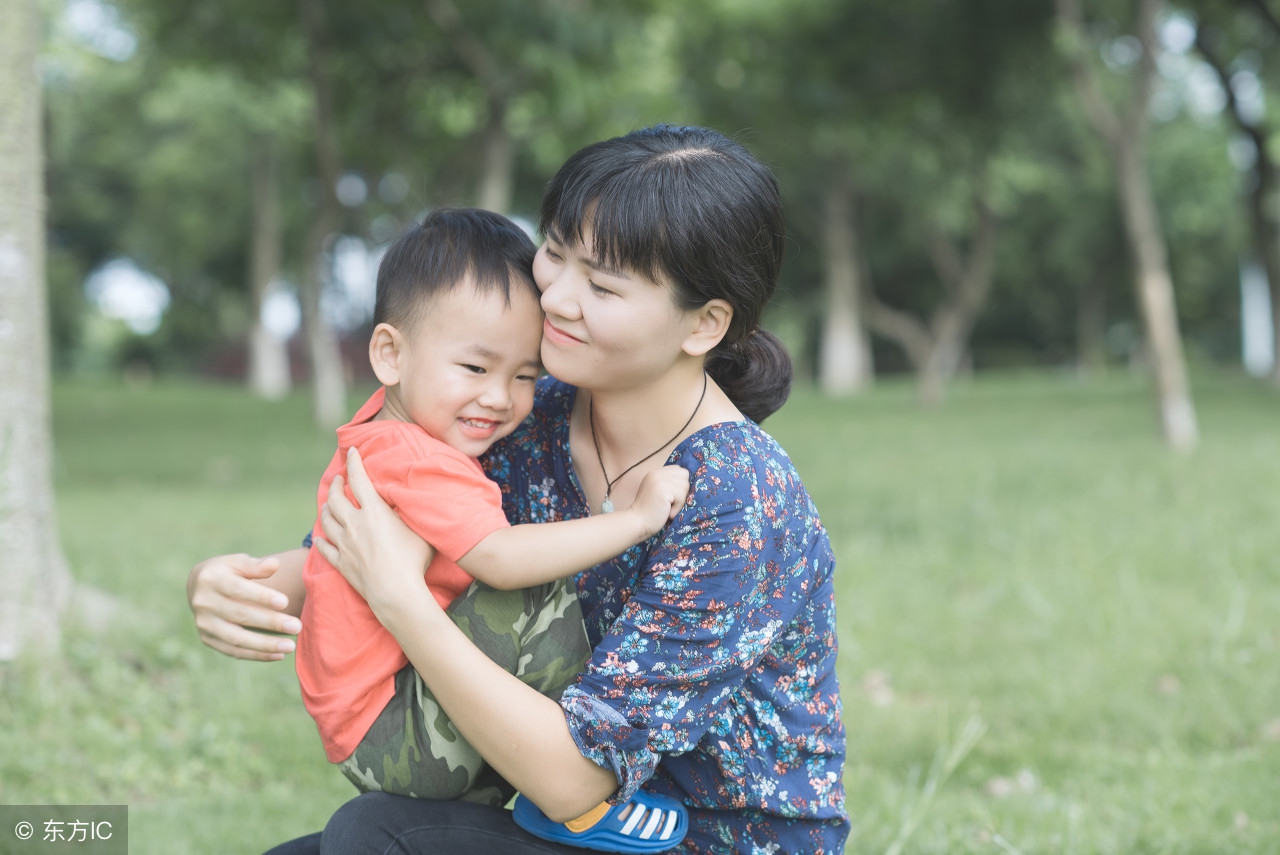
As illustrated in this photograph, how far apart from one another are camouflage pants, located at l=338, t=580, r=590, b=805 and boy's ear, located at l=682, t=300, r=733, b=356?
0.44 meters

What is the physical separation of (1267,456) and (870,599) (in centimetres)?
492

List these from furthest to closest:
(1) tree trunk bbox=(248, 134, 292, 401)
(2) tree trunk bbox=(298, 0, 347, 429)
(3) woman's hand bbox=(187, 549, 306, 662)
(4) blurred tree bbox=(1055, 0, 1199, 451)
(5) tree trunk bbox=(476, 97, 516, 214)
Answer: (1) tree trunk bbox=(248, 134, 292, 401) < (5) tree trunk bbox=(476, 97, 516, 214) < (2) tree trunk bbox=(298, 0, 347, 429) < (4) blurred tree bbox=(1055, 0, 1199, 451) < (3) woman's hand bbox=(187, 549, 306, 662)

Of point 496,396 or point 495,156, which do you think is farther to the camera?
point 495,156

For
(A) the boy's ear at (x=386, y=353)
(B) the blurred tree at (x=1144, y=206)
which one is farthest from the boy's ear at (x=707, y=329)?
(B) the blurred tree at (x=1144, y=206)

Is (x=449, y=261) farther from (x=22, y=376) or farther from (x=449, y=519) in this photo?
(x=22, y=376)

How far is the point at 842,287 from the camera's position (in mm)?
27500

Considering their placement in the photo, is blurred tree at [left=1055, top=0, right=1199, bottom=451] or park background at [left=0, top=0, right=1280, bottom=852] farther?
blurred tree at [left=1055, top=0, right=1199, bottom=451]

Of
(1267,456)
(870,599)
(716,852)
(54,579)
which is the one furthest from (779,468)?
(1267,456)

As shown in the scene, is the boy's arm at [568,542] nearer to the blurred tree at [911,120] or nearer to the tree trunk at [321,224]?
the tree trunk at [321,224]

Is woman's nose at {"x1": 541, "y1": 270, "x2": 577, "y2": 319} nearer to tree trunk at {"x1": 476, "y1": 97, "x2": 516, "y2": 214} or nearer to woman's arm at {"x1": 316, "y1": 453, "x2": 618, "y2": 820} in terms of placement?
woman's arm at {"x1": 316, "y1": 453, "x2": 618, "y2": 820}

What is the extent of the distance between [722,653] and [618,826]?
33 centimetres

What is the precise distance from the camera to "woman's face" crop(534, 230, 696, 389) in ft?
5.86

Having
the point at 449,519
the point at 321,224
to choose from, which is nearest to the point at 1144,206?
the point at 321,224

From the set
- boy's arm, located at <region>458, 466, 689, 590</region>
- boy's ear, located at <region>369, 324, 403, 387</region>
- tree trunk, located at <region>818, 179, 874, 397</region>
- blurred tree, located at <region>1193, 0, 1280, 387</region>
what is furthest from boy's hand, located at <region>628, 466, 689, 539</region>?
tree trunk, located at <region>818, 179, 874, 397</region>
